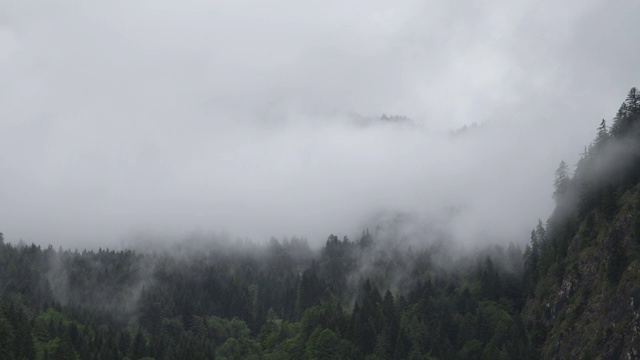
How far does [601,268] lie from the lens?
171 metres

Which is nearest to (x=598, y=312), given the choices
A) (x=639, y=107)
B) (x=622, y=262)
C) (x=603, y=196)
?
(x=622, y=262)

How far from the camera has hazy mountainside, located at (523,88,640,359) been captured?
15475cm

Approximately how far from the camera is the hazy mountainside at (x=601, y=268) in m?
155

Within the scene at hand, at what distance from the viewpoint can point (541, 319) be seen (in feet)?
630

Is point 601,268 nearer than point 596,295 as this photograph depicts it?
No

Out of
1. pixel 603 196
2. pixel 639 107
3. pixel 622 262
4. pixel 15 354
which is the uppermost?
pixel 639 107

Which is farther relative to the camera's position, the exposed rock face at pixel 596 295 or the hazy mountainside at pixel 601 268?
the hazy mountainside at pixel 601 268

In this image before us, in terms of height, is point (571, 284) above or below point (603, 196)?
below

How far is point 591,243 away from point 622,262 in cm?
1938

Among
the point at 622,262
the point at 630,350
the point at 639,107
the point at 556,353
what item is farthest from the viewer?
the point at 639,107

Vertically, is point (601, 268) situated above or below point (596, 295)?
above

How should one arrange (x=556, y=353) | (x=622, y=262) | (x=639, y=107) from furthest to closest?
(x=639, y=107)
(x=556, y=353)
(x=622, y=262)

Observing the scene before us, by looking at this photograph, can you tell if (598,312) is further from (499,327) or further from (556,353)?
(499,327)

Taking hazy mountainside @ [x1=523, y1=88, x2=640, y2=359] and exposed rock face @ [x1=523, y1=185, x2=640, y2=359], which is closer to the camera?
exposed rock face @ [x1=523, y1=185, x2=640, y2=359]
